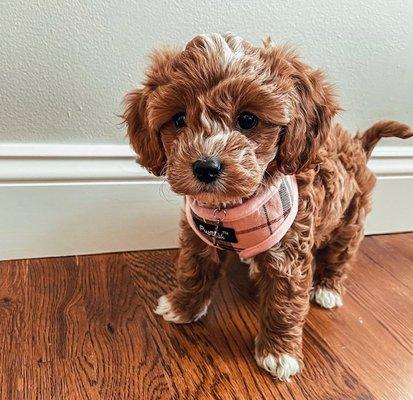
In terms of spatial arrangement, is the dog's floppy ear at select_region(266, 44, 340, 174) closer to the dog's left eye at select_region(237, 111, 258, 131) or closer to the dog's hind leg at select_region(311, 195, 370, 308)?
the dog's left eye at select_region(237, 111, 258, 131)

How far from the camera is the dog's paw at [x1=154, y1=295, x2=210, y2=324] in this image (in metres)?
1.35

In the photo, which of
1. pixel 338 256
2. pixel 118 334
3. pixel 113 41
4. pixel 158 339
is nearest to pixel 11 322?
pixel 118 334

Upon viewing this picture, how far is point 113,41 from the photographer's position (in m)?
1.41

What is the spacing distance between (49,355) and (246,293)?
600 mm

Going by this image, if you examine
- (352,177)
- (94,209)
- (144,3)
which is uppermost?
(144,3)

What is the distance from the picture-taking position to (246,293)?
153 centimetres

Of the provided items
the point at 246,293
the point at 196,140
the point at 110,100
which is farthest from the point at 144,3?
the point at 246,293

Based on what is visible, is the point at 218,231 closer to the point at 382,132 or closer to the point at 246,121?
the point at 246,121

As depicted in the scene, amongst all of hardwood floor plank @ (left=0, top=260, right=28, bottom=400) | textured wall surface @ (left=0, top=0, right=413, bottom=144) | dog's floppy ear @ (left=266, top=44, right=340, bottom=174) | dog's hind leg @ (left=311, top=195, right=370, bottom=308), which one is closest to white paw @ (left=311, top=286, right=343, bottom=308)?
Result: dog's hind leg @ (left=311, top=195, right=370, bottom=308)

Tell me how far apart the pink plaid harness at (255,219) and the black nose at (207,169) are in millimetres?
167

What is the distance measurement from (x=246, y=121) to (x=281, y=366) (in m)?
0.59

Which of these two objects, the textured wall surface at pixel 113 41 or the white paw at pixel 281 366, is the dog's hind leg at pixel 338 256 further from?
the textured wall surface at pixel 113 41

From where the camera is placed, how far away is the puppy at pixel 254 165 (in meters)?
0.98

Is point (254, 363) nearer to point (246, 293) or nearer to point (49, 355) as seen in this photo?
point (246, 293)
